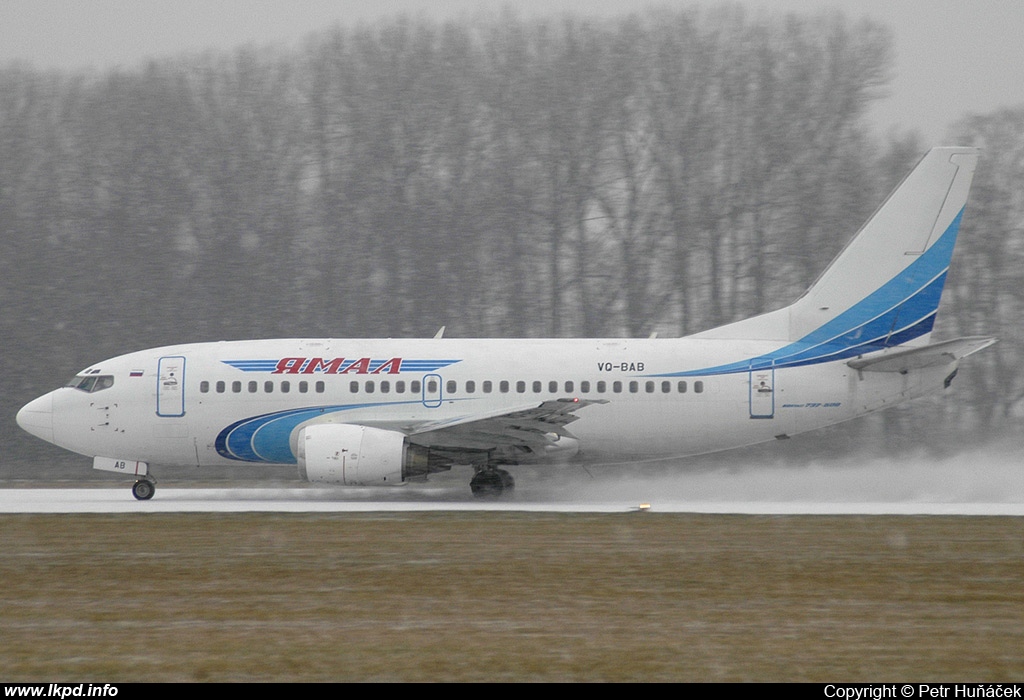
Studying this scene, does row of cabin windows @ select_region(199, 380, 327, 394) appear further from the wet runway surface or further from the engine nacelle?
the wet runway surface

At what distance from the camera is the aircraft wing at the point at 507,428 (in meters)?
21.3

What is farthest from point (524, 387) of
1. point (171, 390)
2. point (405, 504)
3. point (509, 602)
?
point (509, 602)

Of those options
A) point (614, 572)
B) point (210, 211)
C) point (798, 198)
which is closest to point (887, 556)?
point (614, 572)

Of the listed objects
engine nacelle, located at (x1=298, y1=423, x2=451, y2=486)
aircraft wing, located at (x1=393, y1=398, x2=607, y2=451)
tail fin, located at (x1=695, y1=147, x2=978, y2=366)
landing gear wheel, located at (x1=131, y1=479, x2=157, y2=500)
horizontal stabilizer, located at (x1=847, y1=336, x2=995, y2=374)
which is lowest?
landing gear wheel, located at (x1=131, y1=479, x2=157, y2=500)

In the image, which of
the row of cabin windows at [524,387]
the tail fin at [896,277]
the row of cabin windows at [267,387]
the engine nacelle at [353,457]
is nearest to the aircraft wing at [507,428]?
the engine nacelle at [353,457]

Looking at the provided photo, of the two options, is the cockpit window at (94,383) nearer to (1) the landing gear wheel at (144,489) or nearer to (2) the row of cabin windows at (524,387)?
(1) the landing gear wheel at (144,489)

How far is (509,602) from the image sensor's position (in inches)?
421

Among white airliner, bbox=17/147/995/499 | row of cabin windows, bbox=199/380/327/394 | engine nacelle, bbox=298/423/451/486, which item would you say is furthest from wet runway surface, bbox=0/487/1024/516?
row of cabin windows, bbox=199/380/327/394

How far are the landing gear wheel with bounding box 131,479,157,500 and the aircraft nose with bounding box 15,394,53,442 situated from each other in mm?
2237

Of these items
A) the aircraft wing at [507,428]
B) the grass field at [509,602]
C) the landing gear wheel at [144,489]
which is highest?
the aircraft wing at [507,428]

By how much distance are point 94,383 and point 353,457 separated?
19.7ft

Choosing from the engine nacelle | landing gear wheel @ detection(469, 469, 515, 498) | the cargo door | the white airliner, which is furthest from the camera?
the cargo door

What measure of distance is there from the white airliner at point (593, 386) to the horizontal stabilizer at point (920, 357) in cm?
6

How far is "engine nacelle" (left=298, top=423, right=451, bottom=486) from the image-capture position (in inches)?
851
